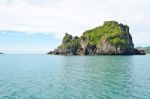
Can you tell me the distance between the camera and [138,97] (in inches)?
1359

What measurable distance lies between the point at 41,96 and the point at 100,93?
351 inches

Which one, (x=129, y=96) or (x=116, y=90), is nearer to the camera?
(x=129, y=96)

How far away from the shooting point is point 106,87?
139 feet

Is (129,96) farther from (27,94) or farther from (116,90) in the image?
(27,94)

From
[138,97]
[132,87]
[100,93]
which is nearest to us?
[138,97]

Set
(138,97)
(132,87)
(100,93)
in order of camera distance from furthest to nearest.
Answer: (132,87) < (100,93) < (138,97)

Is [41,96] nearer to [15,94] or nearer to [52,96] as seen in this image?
[52,96]

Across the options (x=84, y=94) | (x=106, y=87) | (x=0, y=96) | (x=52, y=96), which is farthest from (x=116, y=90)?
(x=0, y=96)

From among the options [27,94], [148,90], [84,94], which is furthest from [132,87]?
[27,94]

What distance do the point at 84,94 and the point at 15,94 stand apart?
1015 centimetres

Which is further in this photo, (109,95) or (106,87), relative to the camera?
(106,87)

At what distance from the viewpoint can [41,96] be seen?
1384 inches

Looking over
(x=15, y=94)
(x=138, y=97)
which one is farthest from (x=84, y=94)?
(x=15, y=94)

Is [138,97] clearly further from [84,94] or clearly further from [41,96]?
[41,96]
